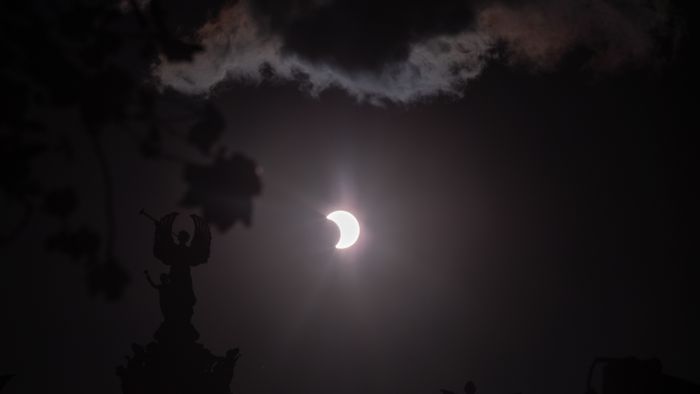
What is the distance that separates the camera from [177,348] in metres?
22.1

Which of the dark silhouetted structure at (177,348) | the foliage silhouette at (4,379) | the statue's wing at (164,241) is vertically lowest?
the foliage silhouette at (4,379)

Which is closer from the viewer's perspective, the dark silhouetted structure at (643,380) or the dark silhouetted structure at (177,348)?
the dark silhouetted structure at (643,380)

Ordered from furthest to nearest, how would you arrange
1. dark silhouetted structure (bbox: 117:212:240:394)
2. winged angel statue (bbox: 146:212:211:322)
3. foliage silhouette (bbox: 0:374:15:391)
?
winged angel statue (bbox: 146:212:211:322)
dark silhouetted structure (bbox: 117:212:240:394)
foliage silhouette (bbox: 0:374:15:391)

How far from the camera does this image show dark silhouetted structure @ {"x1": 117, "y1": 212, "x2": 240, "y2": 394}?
2147cm

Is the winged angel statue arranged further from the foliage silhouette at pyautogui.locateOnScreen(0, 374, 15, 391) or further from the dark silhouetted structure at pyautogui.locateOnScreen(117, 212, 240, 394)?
the foliage silhouette at pyautogui.locateOnScreen(0, 374, 15, 391)

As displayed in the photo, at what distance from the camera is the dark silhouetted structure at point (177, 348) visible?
21.5 m

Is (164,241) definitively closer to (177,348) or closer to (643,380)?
(177,348)

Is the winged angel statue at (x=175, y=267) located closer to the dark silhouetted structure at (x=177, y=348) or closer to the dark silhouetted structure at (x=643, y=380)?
the dark silhouetted structure at (x=177, y=348)

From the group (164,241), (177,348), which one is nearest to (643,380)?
(177,348)

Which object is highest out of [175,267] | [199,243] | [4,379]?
[199,243]

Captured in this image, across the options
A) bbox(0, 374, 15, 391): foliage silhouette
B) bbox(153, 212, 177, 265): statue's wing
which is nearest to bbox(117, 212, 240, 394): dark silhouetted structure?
bbox(153, 212, 177, 265): statue's wing

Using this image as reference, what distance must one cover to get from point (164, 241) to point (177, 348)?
11.5 ft

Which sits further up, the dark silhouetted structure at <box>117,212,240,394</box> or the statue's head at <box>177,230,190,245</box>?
the statue's head at <box>177,230,190,245</box>

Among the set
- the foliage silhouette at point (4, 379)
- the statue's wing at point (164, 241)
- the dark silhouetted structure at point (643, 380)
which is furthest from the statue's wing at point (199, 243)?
the dark silhouetted structure at point (643, 380)
